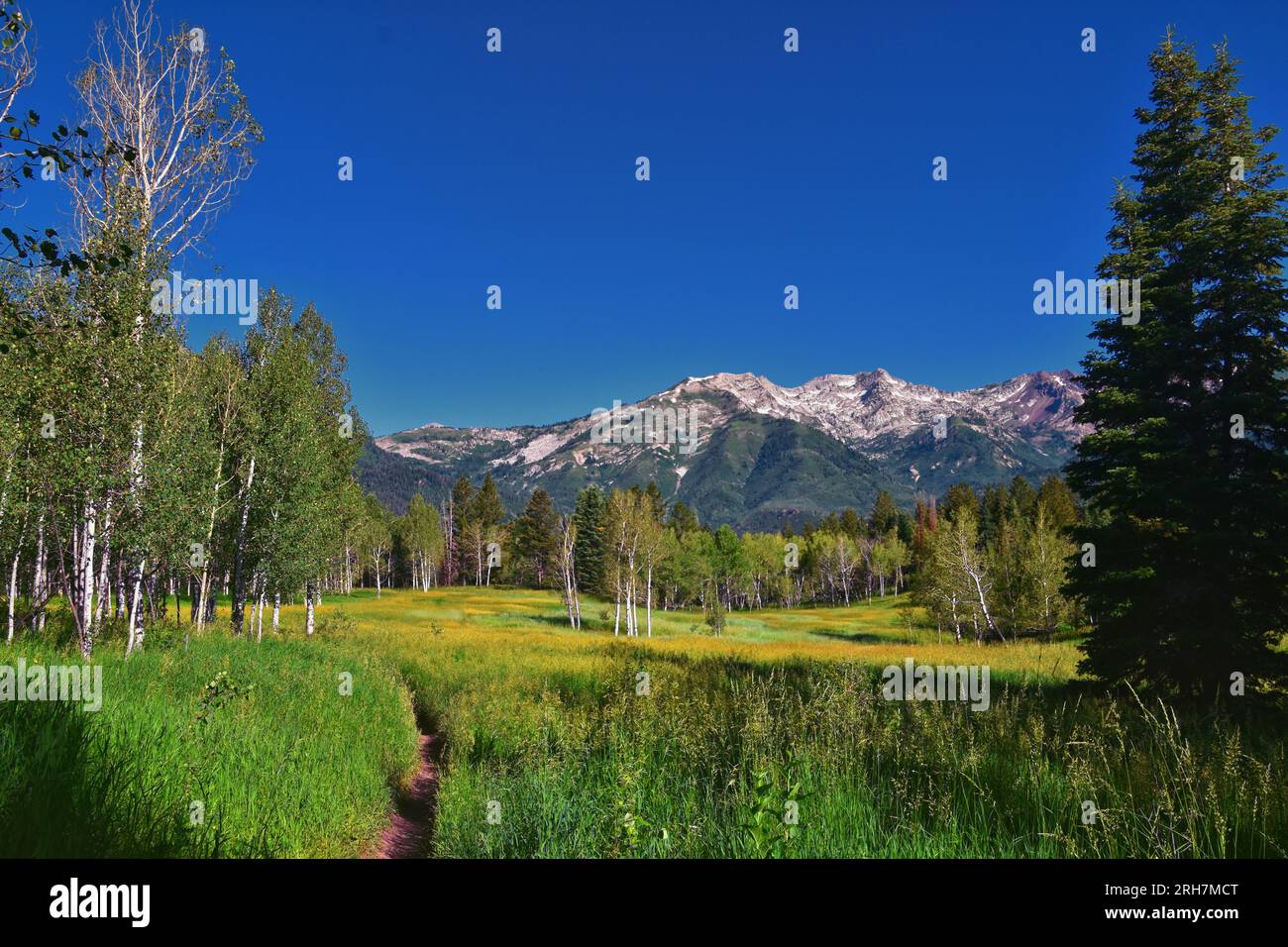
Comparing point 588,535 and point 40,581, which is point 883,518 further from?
point 40,581

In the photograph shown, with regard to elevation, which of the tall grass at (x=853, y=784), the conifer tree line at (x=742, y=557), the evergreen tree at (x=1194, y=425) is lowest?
the conifer tree line at (x=742, y=557)

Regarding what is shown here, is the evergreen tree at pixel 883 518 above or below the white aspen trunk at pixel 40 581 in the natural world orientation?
below

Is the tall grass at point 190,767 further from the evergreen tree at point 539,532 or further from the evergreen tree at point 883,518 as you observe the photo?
the evergreen tree at point 883,518

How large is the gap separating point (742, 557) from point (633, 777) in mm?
88688

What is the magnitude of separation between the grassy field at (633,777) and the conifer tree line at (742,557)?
36508mm

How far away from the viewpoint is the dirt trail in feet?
26.4

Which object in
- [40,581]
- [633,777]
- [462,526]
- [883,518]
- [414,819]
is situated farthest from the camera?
[883,518]

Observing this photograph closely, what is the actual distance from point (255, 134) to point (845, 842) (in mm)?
24883

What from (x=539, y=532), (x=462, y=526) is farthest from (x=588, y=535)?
(x=462, y=526)

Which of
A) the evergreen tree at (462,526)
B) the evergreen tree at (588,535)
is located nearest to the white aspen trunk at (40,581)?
the evergreen tree at (588,535)

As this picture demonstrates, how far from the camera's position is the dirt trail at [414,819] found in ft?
26.4

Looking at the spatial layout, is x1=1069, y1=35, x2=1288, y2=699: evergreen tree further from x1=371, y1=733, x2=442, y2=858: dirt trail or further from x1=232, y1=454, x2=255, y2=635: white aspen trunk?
x1=232, y1=454, x2=255, y2=635: white aspen trunk

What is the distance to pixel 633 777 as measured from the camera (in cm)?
657

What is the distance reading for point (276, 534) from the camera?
2702 centimetres
